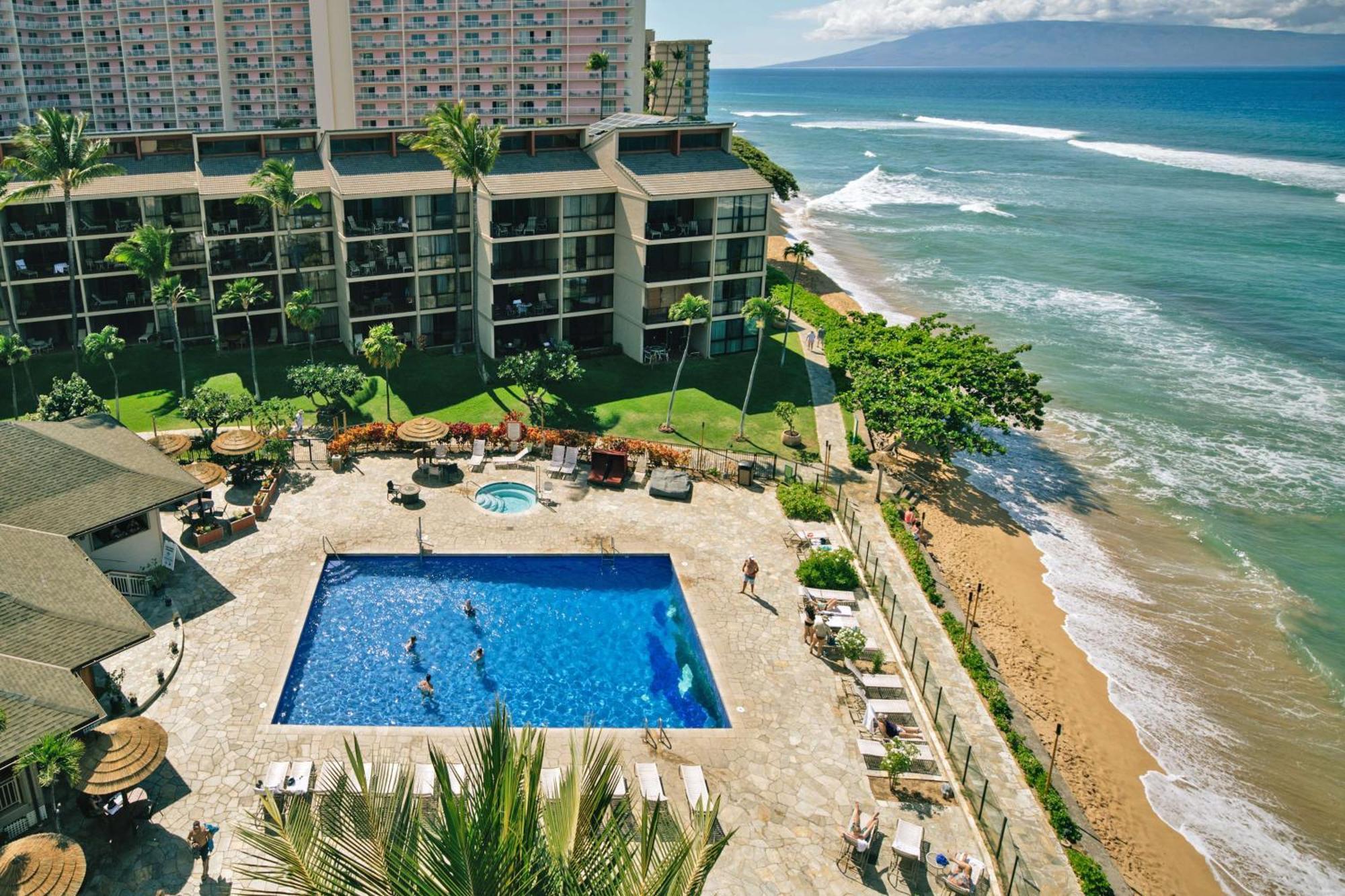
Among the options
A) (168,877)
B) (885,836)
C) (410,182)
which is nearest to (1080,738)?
(885,836)

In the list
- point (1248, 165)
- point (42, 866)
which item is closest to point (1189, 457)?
point (42, 866)

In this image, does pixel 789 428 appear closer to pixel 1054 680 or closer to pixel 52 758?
pixel 1054 680

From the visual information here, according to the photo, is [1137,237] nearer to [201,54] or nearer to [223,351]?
[223,351]

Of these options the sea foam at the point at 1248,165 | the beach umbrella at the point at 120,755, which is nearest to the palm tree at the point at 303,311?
the beach umbrella at the point at 120,755

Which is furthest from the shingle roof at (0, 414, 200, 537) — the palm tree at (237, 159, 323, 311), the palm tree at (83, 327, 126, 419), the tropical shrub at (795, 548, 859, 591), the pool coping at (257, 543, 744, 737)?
the tropical shrub at (795, 548, 859, 591)

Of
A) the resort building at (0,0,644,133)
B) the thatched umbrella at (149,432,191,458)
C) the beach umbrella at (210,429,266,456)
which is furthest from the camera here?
the resort building at (0,0,644,133)

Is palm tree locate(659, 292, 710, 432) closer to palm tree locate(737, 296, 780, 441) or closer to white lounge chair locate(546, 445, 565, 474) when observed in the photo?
palm tree locate(737, 296, 780, 441)
